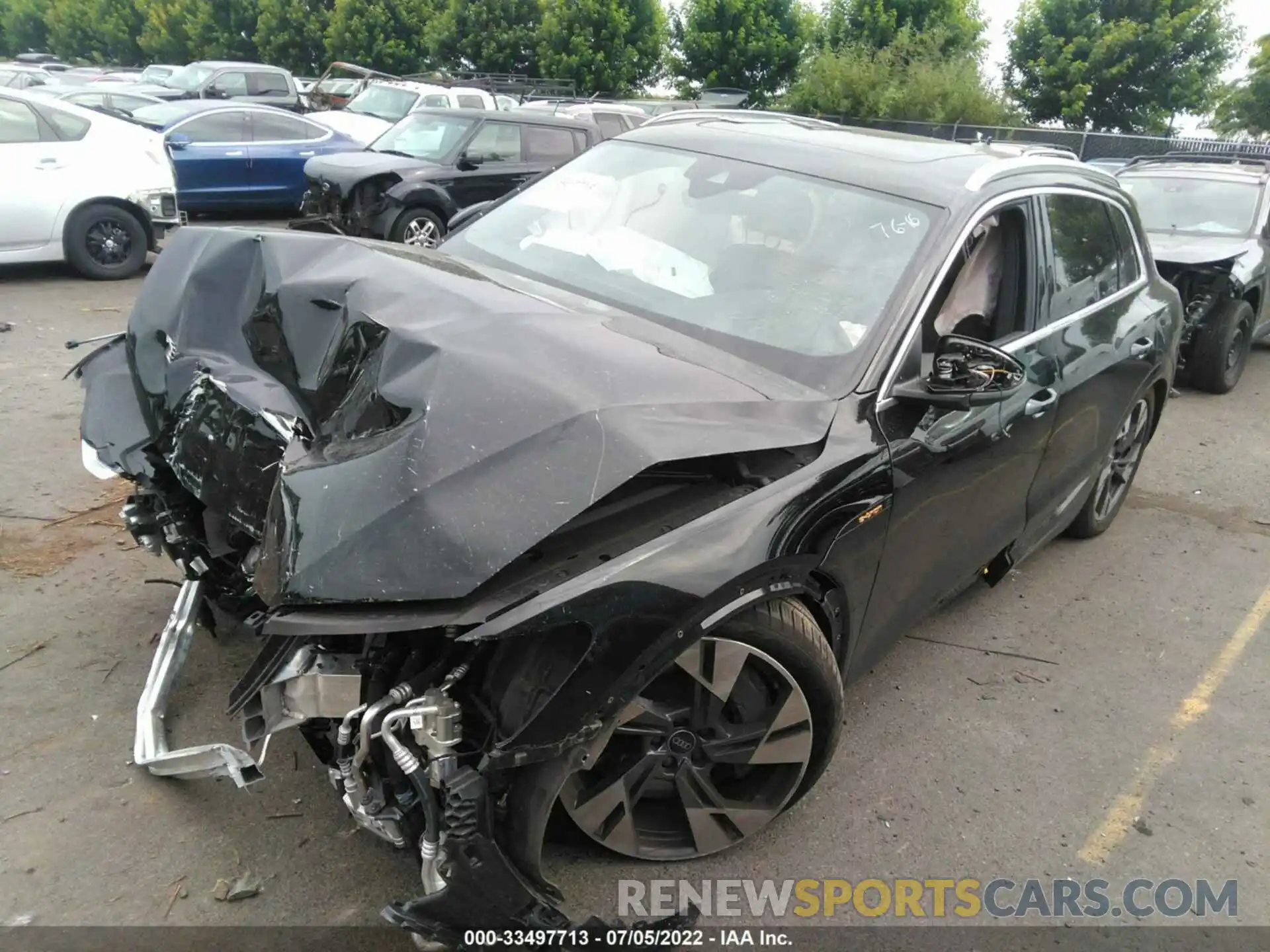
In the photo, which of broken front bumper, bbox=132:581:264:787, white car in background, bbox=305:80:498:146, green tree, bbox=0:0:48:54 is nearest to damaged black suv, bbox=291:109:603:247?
white car in background, bbox=305:80:498:146

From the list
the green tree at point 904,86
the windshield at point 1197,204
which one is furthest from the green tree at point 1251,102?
the windshield at point 1197,204

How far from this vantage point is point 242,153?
11852mm

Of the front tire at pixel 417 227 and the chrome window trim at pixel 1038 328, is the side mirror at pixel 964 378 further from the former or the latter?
the front tire at pixel 417 227

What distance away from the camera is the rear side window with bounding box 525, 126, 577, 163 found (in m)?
11.2

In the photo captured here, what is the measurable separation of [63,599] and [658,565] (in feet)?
9.12

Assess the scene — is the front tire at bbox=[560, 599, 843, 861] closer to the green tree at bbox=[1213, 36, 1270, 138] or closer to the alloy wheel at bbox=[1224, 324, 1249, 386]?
the alloy wheel at bbox=[1224, 324, 1249, 386]

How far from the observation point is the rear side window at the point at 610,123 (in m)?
12.5

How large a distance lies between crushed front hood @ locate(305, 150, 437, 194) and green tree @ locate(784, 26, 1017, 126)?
58.7 feet

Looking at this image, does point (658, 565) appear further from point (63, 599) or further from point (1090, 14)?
point (1090, 14)

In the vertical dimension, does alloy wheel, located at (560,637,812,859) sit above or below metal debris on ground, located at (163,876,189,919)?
above

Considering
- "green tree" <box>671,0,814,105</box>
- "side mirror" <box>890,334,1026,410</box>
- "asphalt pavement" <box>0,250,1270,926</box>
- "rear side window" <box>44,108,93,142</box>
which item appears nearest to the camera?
"asphalt pavement" <box>0,250,1270,926</box>

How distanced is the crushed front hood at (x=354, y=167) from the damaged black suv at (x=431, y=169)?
1 cm

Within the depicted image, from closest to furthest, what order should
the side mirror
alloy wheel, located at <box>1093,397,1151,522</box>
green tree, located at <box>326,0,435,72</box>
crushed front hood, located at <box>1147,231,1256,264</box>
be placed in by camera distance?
1. the side mirror
2. alloy wheel, located at <box>1093,397,1151,522</box>
3. crushed front hood, located at <box>1147,231,1256,264</box>
4. green tree, located at <box>326,0,435,72</box>

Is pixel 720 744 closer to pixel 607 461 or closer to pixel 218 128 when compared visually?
pixel 607 461
